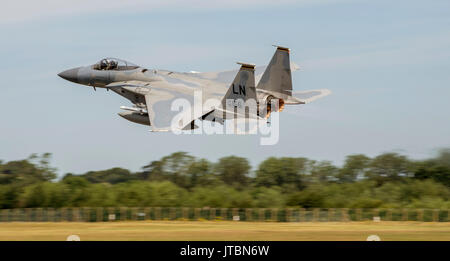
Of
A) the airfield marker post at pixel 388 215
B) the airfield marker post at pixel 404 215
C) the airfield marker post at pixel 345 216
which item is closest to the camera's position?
the airfield marker post at pixel 404 215

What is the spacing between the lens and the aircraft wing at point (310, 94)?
38938 mm

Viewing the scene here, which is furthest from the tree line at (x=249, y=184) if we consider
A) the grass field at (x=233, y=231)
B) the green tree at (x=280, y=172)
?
the grass field at (x=233, y=231)

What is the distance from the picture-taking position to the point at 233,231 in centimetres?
3288

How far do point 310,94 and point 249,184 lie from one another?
34212mm

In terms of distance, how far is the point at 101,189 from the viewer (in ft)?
200

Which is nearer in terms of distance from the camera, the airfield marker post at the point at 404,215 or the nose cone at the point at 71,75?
the nose cone at the point at 71,75

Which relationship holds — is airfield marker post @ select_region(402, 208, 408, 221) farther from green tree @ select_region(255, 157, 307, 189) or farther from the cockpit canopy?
green tree @ select_region(255, 157, 307, 189)

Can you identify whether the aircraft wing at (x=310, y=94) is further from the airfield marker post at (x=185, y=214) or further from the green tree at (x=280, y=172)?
the green tree at (x=280, y=172)

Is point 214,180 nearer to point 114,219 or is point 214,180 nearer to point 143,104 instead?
point 114,219

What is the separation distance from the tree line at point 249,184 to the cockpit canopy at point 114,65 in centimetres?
1968

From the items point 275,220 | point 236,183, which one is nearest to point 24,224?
point 275,220

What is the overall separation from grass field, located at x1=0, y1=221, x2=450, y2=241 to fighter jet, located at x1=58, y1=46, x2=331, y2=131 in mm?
5348

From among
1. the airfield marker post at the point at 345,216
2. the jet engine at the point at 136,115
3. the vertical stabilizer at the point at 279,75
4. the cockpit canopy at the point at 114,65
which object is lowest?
the airfield marker post at the point at 345,216
